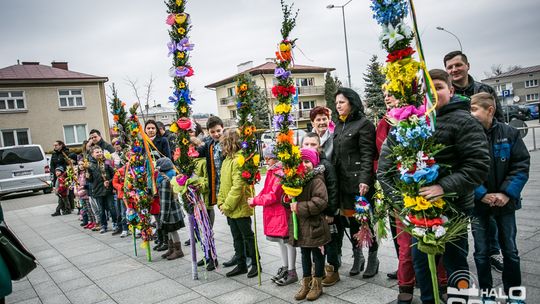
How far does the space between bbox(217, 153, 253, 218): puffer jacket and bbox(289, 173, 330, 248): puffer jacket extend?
94cm

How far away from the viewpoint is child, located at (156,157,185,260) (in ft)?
19.7

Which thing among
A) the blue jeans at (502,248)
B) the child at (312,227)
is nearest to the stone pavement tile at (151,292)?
the child at (312,227)

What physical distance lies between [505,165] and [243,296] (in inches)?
113

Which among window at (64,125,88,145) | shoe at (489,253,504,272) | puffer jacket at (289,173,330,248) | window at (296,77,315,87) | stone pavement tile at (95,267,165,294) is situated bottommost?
stone pavement tile at (95,267,165,294)

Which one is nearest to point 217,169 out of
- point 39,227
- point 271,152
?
point 271,152

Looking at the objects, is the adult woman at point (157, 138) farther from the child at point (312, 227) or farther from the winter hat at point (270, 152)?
the child at point (312, 227)

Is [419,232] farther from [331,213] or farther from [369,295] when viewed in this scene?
[331,213]

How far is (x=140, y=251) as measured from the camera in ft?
22.0

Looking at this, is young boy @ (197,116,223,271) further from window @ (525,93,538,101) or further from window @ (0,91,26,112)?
window @ (525,93,538,101)

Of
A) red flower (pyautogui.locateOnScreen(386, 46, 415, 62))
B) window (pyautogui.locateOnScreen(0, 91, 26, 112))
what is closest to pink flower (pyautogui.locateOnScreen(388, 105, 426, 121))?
red flower (pyautogui.locateOnScreen(386, 46, 415, 62))

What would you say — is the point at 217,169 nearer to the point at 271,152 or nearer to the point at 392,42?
the point at 271,152

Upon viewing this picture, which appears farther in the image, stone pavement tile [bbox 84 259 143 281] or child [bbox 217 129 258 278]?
Result: stone pavement tile [bbox 84 259 143 281]

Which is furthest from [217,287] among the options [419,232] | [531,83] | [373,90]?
[531,83]

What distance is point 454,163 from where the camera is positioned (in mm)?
2756
